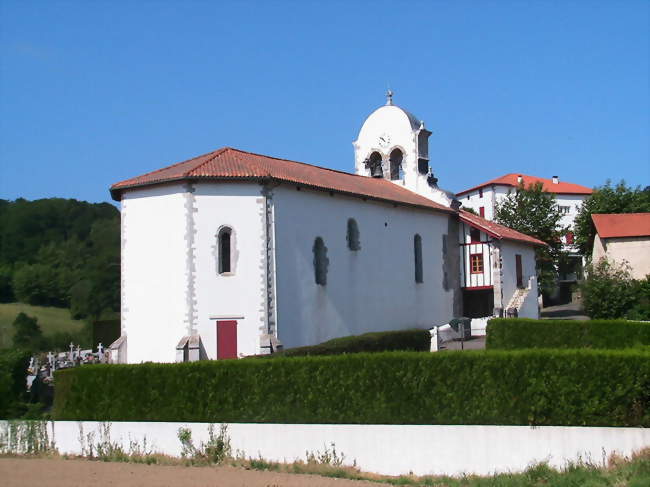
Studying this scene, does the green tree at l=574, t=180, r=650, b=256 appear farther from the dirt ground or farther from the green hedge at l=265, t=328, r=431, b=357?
the dirt ground

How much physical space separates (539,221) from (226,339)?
32.0 m

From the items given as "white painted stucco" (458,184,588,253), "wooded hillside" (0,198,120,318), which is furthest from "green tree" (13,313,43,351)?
"white painted stucco" (458,184,588,253)

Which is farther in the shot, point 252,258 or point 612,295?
point 612,295

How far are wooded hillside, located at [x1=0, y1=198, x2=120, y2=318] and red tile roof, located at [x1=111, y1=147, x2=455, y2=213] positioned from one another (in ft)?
124

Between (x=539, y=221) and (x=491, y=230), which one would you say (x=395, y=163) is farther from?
(x=539, y=221)

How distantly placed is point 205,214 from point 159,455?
1074 cm

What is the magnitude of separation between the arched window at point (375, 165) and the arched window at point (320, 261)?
41.5ft

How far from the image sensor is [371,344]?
1068 inches

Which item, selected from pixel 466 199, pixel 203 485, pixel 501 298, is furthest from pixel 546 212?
pixel 203 485

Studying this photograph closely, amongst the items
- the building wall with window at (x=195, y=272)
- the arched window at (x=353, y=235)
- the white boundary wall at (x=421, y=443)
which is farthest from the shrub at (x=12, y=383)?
the arched window at (x=353, y=235)

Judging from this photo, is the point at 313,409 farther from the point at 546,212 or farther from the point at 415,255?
the point at 546,212

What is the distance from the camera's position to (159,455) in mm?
16906

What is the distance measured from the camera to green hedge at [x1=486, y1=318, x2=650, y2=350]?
23.9 m

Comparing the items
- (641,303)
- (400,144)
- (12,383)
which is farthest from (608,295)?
(12,383)
